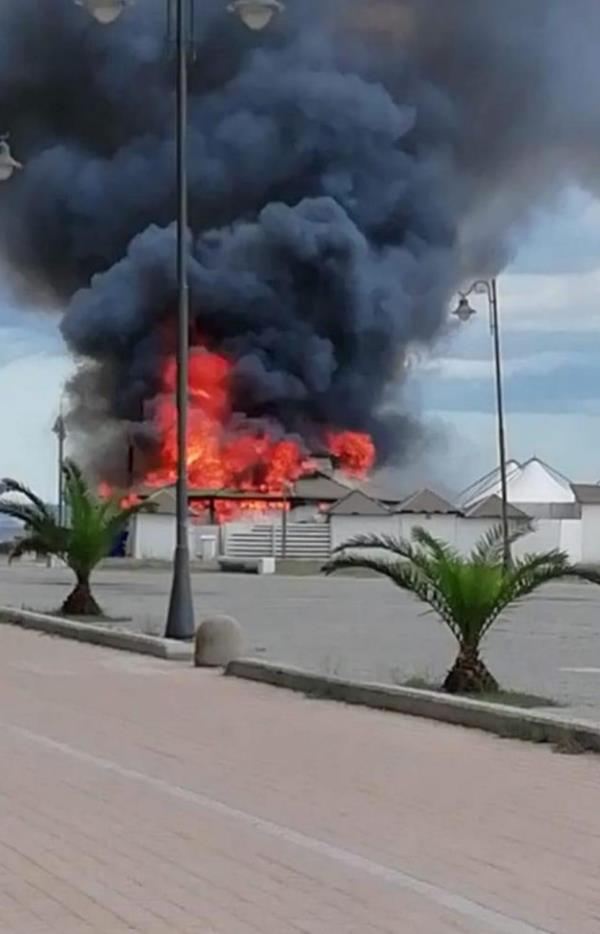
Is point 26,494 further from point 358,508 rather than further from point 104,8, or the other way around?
point 358,508

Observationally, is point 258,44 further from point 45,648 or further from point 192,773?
point 192,773

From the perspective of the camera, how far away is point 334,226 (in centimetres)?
6775

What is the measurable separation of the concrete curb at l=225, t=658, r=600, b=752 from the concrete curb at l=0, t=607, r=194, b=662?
207 centimetres

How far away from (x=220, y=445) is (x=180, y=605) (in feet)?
163

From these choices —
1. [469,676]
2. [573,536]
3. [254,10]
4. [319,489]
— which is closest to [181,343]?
[254,10]

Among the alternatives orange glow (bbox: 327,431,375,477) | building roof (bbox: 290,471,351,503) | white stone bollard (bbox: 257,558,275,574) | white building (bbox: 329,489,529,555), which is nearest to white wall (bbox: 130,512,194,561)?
white building (bbox: 329,489,529,555)

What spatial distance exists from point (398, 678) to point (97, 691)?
2642mm

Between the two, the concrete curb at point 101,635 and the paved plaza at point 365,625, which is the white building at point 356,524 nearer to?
the paved plaza at point 365,625

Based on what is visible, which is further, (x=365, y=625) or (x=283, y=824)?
(x=365, y=625)

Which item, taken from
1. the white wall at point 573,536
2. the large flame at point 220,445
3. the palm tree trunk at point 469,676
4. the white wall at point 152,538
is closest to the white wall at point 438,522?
the white wall at point 573,536

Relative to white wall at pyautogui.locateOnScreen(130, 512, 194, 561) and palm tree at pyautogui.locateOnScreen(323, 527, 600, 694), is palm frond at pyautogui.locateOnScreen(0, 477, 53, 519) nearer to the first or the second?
palm tree at pyautogui.locateOnScreen(323, 527, 600, 694)

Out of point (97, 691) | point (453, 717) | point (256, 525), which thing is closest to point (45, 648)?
point (97, 691)

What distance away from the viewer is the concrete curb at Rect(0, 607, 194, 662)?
18.4 metres

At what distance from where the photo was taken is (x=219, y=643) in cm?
1719
